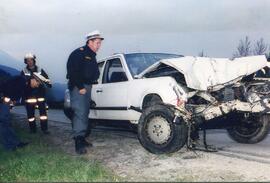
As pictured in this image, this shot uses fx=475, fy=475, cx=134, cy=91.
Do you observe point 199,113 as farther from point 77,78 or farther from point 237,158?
point 77,78

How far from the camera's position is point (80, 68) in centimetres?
812

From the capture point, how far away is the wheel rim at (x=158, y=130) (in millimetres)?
7605

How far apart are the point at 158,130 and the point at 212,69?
1.34 m

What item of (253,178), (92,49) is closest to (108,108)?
(92,49)

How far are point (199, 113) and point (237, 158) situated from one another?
948 mm

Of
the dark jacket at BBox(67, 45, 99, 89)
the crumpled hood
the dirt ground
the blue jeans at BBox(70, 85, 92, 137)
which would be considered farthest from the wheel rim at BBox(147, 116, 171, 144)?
the dark jacket at BBox(67, 45, 99, 89)

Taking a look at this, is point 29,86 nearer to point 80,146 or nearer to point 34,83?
point 34,83

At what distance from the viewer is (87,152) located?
8359 mm

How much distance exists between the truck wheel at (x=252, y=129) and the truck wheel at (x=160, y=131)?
1.54 m

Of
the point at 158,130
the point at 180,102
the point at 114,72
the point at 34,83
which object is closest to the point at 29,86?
the point at 34,83

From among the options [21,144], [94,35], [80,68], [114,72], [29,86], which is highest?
[94,35]

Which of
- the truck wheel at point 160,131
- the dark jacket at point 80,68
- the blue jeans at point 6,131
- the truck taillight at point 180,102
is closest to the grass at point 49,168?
the blue jeans at point 6,131

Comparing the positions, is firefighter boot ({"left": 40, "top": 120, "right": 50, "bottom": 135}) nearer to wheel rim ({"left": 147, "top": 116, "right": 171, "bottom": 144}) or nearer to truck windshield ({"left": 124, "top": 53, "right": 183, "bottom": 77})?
truck windshield ({"left": 124, "top": 53, "right": 183, "bottom": 77})

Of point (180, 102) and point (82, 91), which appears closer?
point (180, 102)
